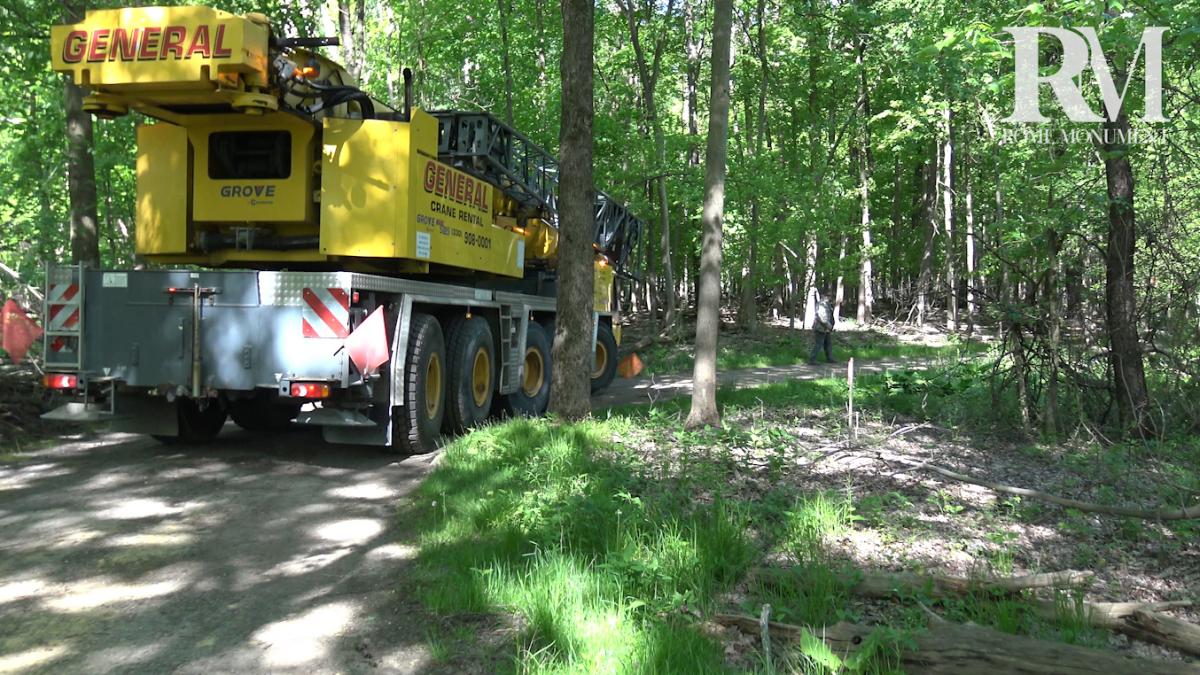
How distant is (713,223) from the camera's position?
8.85 meters

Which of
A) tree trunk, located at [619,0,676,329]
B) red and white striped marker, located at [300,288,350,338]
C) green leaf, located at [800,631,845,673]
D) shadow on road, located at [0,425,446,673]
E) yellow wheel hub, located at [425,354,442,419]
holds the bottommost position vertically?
shadow on road, located at [0,425,446,673]

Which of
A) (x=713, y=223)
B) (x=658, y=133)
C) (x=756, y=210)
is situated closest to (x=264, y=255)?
(x=713, y=223)

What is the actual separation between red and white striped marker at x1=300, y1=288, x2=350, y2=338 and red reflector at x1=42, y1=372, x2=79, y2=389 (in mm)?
2292

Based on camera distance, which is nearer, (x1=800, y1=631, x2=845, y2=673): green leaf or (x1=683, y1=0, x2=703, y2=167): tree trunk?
(x1=800, y1=631, x2=845, y2=673): green leaf

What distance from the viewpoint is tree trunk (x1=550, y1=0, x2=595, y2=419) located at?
894 centimetres

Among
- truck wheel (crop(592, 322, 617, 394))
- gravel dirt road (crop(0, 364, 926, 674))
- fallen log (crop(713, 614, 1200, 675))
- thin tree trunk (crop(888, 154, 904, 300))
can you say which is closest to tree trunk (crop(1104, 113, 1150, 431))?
fallen log (crop(713, 614, 1200, 675))

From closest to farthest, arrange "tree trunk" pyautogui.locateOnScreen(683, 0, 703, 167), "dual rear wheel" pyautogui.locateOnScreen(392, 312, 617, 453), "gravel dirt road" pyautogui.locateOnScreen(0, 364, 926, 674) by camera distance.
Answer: "gravel dirt road" pyautogui.locateOnScreen(0, 364, 926, 674), "dual rear wheel" pyautogui.locateOnScreen(392, 312, 617, 453), "tree trunk" pyautogui.locateOnScreen(683, 0, 703, 167)

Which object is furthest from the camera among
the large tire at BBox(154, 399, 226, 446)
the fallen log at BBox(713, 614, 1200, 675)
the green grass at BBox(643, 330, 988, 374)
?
the green grass at BBox(643, 330, 988, 374)

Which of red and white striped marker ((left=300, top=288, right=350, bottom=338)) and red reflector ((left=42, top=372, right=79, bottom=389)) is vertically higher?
red and white striped marker ((left=300, top=288, right=350, bottom=338))

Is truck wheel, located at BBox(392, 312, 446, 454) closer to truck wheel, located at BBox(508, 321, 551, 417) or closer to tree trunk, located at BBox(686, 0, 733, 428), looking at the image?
truck wheel, located at BBox(508, 321, 551, 417)

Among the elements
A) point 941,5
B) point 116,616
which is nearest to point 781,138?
point 941,5

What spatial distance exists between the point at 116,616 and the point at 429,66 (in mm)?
24879

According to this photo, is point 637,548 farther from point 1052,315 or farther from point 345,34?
point 345,34

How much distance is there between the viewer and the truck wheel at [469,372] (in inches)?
376
